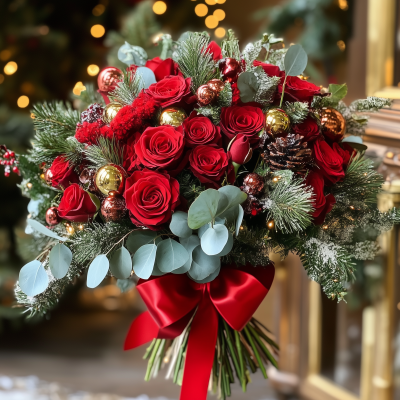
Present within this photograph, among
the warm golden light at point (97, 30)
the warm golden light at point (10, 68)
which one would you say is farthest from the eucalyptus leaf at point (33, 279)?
the warm golden light at point (97, 30)

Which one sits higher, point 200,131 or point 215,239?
point 200,131

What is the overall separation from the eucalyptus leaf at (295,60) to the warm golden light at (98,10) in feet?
4.52

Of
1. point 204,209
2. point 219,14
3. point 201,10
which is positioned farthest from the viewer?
point 219,14

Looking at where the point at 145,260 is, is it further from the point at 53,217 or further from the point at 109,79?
the point at 109,79

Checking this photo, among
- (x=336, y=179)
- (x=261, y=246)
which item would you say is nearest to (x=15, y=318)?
(x=261, y=246)

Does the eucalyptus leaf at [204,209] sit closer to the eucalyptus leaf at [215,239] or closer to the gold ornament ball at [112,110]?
the eucalyptus leaf at [215,239]

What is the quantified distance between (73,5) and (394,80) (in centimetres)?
147

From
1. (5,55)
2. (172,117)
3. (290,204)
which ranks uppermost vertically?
(5,55)

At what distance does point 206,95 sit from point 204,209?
166mm

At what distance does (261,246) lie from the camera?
569mm

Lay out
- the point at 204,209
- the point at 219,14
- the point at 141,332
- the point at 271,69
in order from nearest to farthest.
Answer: the point at 204,209, the point at 271,69, the point at 141,332, the point at 219,14

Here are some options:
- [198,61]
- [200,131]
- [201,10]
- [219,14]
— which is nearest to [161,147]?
[200,131]

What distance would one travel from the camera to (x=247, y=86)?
54 centimetres

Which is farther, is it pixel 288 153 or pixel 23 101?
pixel 23 101
